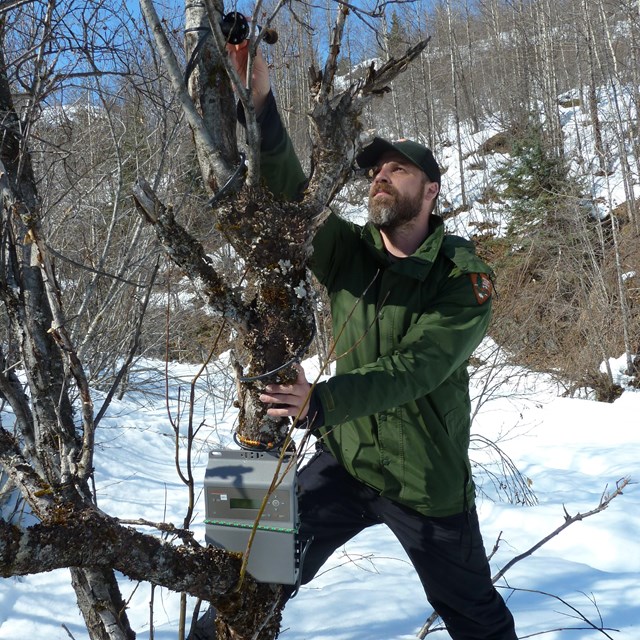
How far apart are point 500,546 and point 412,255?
286 centimetres

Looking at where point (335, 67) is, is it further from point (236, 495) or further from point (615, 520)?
point (615, 520)

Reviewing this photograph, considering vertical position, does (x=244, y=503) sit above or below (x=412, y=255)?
below

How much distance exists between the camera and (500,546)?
402 centimetres

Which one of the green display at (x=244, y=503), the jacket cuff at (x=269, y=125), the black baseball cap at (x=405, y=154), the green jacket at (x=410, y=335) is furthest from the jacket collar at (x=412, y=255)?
the green display at (x=244, y=503)

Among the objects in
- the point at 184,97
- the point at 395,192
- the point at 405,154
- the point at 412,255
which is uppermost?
the point at 405,154

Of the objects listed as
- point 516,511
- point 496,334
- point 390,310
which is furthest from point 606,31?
point 390,310

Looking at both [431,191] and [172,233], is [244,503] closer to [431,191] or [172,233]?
[172,233]

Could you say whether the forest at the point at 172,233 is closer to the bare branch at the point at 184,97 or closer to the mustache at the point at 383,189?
the bare branch at the point at 184,97

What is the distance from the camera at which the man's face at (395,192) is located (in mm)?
2193

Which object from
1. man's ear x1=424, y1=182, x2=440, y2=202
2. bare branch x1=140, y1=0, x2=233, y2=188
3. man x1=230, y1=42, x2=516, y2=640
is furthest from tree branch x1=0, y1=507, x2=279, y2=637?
man's ear x1=424, y1=182, x2=440, y2=202

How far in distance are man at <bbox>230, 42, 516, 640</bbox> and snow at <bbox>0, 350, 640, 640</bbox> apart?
37 centimetres

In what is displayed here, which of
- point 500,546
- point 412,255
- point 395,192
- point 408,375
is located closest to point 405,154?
point 395,192

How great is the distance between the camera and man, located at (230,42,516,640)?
1834 millimetres

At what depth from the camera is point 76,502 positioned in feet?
4.37
